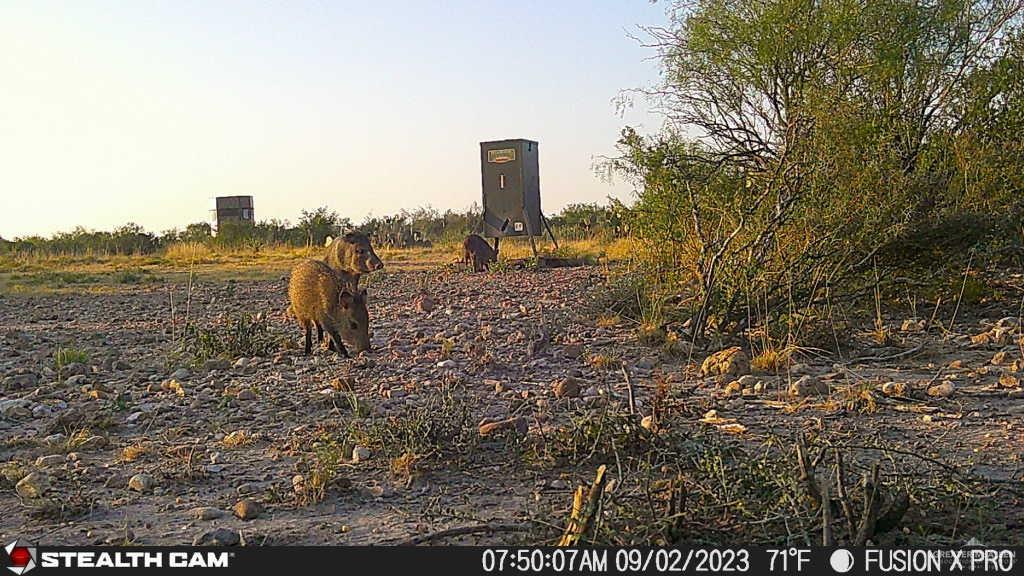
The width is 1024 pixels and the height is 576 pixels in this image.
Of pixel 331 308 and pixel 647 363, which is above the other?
pixel 331 308

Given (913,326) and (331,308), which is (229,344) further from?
(913,326)

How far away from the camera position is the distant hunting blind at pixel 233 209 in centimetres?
3716

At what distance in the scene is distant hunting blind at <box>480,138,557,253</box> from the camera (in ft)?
61.8

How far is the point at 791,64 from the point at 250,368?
5606mm

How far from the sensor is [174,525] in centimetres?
354

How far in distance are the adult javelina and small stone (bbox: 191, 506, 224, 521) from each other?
379 centimetres

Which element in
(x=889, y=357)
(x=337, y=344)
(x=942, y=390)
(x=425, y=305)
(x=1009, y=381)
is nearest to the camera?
(x=942, y=390)

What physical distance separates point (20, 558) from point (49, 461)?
1396 mm

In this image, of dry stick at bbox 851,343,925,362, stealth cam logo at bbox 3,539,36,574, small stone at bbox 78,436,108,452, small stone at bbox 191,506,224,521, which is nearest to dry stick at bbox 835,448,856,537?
small stone at bbox 191,506,224,521

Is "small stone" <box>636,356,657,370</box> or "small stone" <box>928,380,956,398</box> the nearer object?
"small stone" <box>928,380,956,398</box>

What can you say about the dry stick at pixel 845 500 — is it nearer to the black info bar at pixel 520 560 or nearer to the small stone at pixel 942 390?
the black info bar at pixel 520 560

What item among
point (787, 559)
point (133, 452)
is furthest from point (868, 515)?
point (133, 452)

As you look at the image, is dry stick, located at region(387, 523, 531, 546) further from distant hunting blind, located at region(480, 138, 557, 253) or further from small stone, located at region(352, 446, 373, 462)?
distant hunting blind, located at region(480, 138, 557, 253)

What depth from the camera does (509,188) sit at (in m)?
19.0
